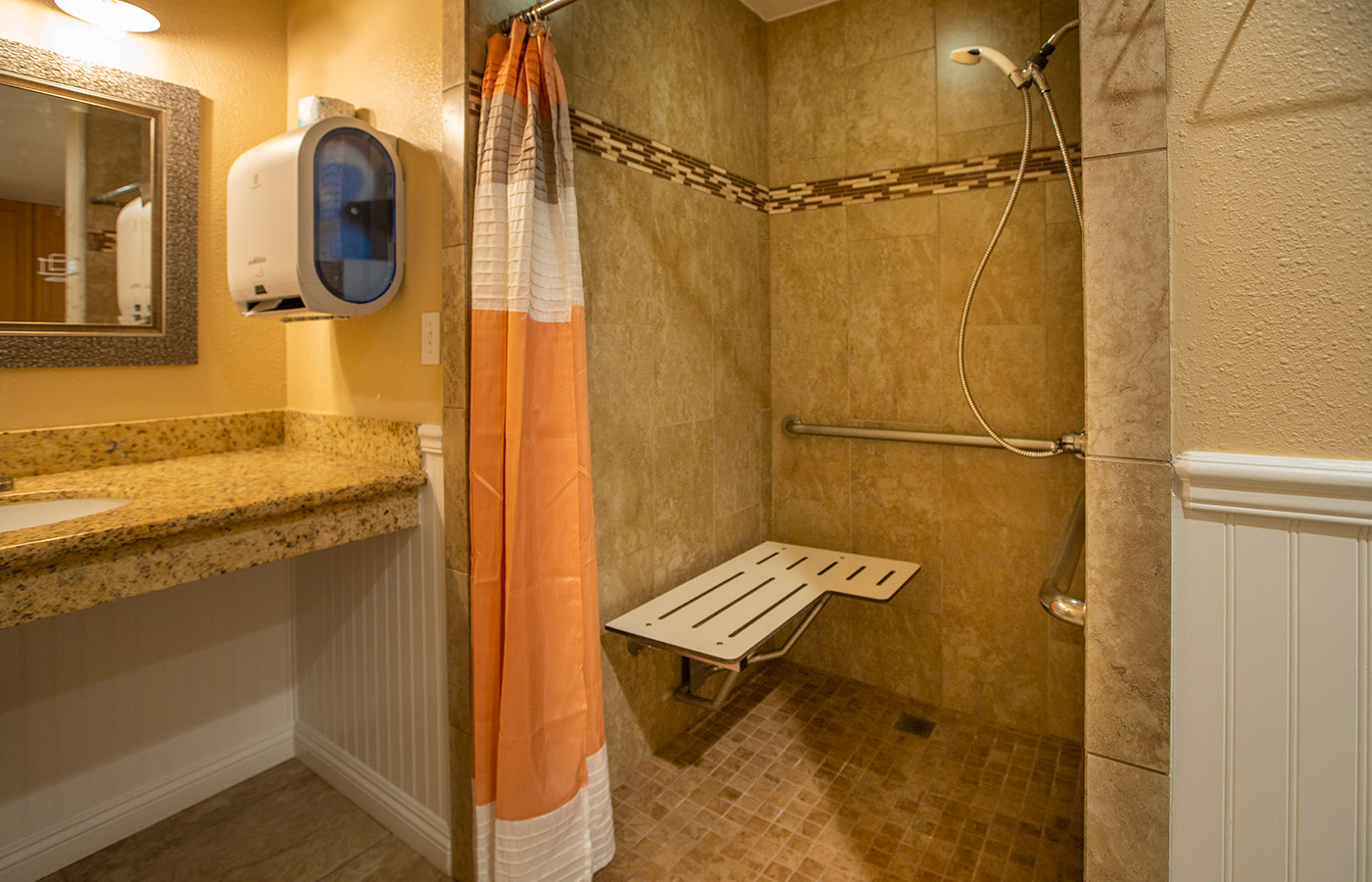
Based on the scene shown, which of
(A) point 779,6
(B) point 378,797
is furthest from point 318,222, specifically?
(A) point 779,6

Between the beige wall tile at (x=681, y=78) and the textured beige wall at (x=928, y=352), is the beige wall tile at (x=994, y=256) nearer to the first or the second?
the textured beige wall at (x=928, y=352)

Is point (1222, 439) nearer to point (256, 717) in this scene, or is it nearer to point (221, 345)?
point (221, 345)

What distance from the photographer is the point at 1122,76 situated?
35.5 inches

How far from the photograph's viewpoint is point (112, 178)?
165cm

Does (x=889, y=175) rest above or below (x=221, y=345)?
above

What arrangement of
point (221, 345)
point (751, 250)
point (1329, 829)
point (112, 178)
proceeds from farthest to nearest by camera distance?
point (751, 250) < point (221, 345) < point (112, 178) < point (1329, 829)

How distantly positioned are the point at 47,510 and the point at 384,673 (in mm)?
805

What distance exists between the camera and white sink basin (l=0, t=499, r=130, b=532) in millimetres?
1360

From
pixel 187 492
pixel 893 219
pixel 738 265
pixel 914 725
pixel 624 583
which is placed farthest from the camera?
pixel 738 265

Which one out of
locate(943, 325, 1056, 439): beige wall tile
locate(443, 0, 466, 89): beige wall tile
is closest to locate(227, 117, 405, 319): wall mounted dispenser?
locate(443, 0, 466, 89): beige wall tile

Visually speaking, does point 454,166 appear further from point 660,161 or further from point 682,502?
point 682,502

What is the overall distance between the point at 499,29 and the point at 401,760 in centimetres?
178

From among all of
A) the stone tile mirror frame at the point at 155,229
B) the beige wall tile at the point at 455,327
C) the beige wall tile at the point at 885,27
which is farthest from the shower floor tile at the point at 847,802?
the beige wall tile at the point at 885,27

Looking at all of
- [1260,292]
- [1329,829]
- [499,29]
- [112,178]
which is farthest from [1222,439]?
[112,178]
